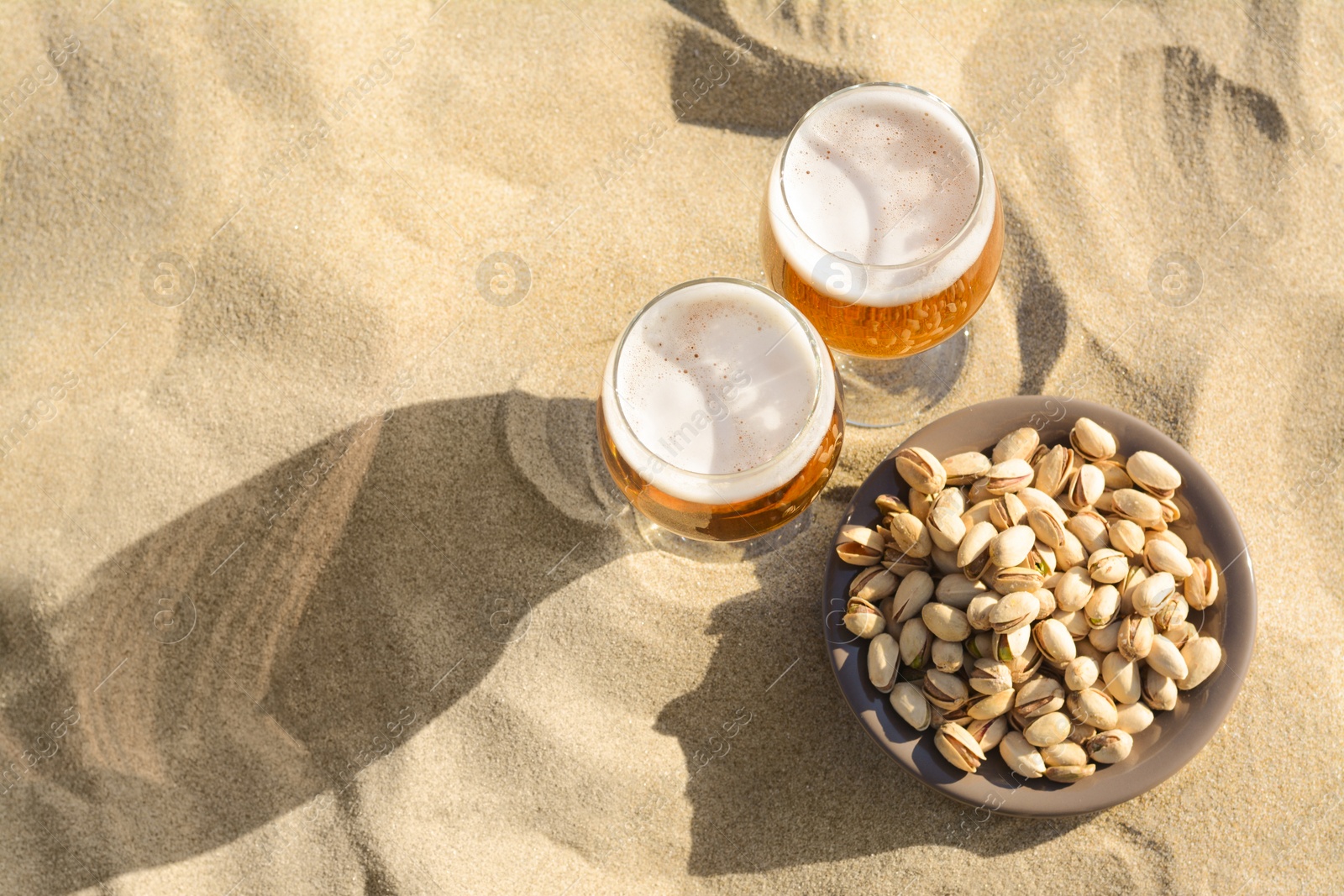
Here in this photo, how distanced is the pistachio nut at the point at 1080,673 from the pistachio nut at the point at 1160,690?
0.27 feet

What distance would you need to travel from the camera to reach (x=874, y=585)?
1560 mm

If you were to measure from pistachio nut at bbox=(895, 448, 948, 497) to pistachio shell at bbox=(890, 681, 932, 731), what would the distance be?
292 mm

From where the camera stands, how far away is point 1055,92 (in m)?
1.91

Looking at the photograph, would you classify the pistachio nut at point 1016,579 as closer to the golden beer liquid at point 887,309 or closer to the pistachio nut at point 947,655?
the pistachio nut at point 947,655

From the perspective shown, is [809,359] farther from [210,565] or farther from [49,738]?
[49,738]

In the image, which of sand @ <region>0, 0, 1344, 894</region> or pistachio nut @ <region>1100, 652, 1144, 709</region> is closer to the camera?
pistachio nut @ <region>1100, 652, 1144, 709</region>

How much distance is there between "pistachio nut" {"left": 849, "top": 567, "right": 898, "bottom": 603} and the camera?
5.11ft

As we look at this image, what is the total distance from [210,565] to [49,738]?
1.19 ft

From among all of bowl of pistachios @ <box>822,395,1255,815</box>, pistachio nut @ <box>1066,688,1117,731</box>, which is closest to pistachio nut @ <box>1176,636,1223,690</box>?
bowl of pistachios @ <box>822,395,1255,815</box>

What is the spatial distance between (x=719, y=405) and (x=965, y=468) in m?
0.46

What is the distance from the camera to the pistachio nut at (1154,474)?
1559 mm

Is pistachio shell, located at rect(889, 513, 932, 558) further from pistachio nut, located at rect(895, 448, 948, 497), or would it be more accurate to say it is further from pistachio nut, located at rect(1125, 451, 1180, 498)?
pistachio nut, located at rect(1125, 451, 1180, 498)

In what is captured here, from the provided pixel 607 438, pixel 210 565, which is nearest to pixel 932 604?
pixel 607 438

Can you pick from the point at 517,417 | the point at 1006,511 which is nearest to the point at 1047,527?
the point at 1006,511
